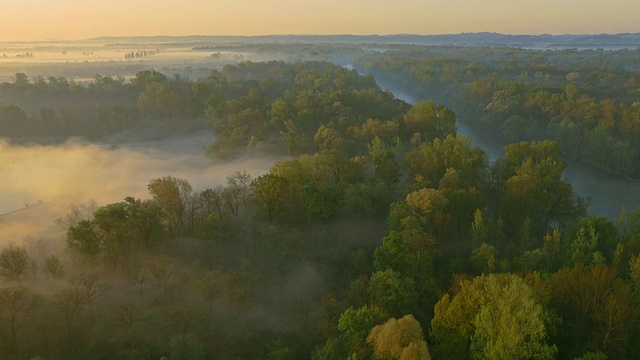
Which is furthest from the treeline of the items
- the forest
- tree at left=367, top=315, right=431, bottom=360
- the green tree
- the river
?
tree at left=367, top=315, right=431, bottom=360

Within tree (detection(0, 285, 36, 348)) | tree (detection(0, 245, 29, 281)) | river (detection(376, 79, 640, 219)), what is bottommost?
river (detection(376, 79, 640, 219))

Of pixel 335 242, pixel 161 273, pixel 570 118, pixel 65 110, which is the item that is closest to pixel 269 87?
pixel 65 110

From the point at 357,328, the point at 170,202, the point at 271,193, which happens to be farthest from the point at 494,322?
the point at 170,202

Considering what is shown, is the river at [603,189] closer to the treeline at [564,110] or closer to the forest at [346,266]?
the treeline at [564,110]

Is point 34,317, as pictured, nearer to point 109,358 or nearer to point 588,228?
point 109,358

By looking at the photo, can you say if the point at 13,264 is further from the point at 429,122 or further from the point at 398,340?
the point at 429,122

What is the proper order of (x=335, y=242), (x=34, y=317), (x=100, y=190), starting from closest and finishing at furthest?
(x=34, y=317) → (x=335, y=242) → (x=100, y=190)

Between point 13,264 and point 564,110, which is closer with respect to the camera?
point 13,264

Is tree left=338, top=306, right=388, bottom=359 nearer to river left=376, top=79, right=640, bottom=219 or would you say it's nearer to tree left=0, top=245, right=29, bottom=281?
tree left=0, top=245, right=29, bottom=281
